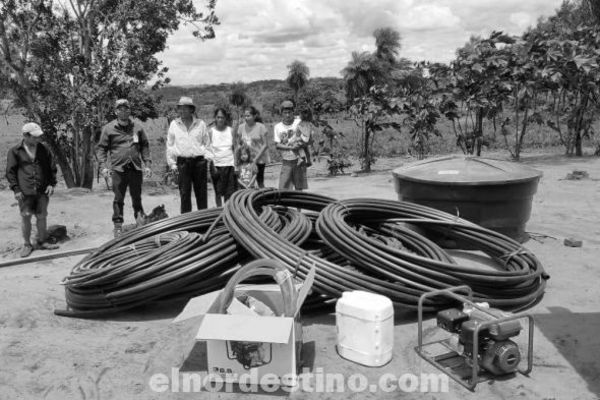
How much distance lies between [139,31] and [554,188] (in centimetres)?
825

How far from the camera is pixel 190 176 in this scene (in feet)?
20.6

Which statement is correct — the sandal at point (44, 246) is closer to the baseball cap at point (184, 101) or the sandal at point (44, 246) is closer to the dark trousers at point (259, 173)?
the baseball cap at point (184, 101)

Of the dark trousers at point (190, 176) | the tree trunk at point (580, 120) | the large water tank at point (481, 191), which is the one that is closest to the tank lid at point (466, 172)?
the large water tank at point (481, 191)

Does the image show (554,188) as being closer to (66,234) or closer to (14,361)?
(66,234)

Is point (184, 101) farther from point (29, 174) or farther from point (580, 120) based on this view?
point (580, 120)

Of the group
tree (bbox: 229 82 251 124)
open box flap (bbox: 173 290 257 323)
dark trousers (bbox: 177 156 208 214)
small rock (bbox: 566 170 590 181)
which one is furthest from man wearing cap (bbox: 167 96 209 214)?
tree (bbox: 229 82 251 124)

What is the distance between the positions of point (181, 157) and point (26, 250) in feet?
6.45

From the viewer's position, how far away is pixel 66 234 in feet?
21.9

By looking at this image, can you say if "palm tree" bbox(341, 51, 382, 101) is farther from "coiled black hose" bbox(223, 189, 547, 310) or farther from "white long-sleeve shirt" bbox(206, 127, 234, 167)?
"coiled black hose" bbox(223, 189, 547, 310)

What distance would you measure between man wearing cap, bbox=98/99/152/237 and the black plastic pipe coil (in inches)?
52.6

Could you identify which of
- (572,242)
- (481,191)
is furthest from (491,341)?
(572,242)

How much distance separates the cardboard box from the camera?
281 centimetres

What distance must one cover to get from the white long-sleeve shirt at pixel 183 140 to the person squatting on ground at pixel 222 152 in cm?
21

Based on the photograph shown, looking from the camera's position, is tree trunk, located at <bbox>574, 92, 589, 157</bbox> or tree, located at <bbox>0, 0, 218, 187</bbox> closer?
tree, located at <bbox>0, 0, 218, 187</bbox>
